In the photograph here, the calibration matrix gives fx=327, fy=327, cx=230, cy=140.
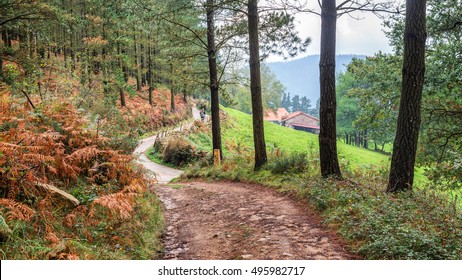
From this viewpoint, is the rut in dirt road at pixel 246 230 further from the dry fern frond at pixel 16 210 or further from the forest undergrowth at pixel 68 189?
the dry fern frond at pixel 16 210

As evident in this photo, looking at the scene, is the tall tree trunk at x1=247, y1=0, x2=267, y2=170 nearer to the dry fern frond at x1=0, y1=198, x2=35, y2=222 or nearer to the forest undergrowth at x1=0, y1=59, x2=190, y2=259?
the forest undergrowth at x1=0, y1=59, x2=190, y2=259

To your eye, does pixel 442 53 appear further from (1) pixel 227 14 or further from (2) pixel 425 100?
(1) pixel 227 14

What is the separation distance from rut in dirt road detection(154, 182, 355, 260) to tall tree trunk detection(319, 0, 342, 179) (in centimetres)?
154

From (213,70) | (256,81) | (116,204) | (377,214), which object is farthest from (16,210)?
(213,70)

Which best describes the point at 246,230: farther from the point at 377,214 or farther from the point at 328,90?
the point at 328,90

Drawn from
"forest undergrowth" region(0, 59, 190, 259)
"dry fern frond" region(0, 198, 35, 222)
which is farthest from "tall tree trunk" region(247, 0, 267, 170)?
"dry fern frond" region(0, 198, 35, 222)

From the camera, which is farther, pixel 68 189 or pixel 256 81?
pixel 256 81

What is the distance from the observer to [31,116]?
19.6 feet

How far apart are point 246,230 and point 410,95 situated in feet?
14.4

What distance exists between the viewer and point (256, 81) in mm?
11195

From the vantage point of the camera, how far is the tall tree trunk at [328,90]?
810cm

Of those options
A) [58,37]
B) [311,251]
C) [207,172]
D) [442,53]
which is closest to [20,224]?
[311,251]

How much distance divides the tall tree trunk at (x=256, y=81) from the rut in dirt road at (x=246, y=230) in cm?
263

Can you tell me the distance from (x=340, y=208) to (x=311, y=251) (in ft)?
→ 5.63
